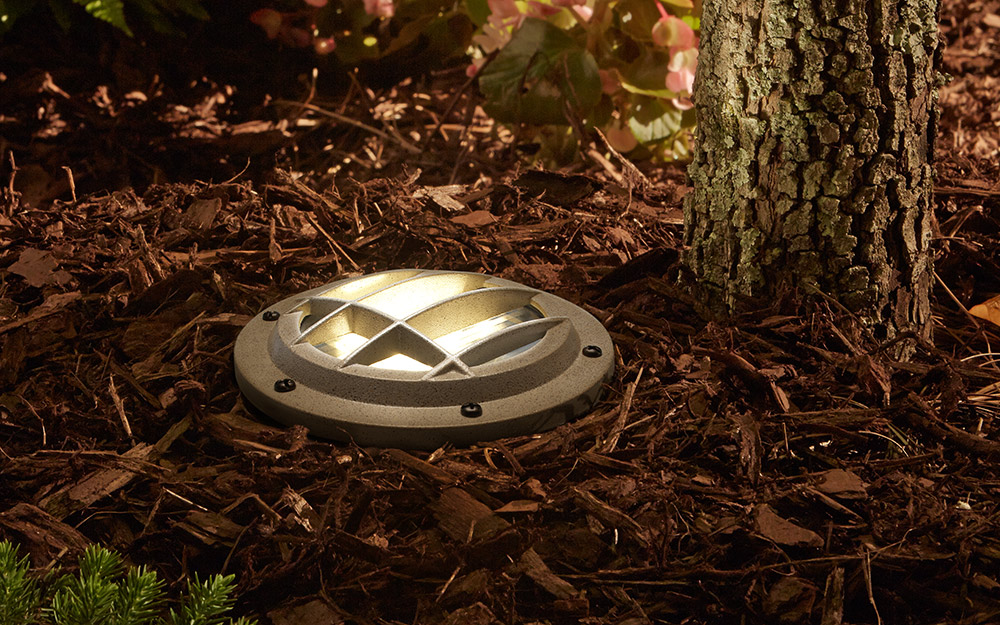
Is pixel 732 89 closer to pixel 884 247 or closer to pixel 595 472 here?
pixel 884 247

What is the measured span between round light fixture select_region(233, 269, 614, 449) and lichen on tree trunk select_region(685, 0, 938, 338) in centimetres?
43

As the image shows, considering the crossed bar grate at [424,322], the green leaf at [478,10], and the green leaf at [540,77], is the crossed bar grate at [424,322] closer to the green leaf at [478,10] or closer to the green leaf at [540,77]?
the green leaf at [540,77]

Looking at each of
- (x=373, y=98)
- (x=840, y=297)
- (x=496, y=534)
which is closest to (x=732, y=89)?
(x=840, y=297)

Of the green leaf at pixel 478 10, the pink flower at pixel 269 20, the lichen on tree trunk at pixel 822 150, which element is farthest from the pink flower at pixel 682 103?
the pink flower at pixel 269 20

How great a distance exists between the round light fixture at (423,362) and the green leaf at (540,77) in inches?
54.8

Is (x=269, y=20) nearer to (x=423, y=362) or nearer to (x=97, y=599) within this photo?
(x=423, y=362)

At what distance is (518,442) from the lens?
1775mm

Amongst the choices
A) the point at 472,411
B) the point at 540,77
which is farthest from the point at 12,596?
the point at 540,77

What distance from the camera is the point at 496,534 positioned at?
1594 millimetres

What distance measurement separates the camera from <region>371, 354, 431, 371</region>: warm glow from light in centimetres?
185

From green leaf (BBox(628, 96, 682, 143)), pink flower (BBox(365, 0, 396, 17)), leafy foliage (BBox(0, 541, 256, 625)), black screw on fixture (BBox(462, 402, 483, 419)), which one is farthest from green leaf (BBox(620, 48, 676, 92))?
leafy foliage (BBox(0, 541, 256, 625))

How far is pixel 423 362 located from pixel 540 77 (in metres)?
1.78

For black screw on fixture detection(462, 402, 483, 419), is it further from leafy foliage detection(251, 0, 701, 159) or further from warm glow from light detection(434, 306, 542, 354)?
leafy foliage detection(251, 0, 701, 159)

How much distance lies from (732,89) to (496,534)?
1104mm
